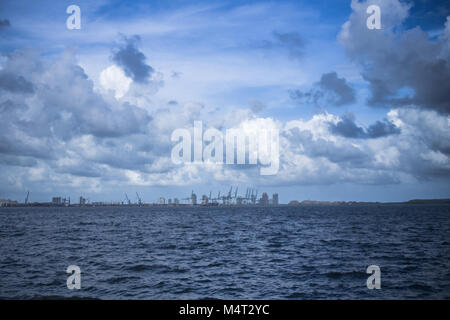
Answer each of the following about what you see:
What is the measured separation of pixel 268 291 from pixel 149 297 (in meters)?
8.95

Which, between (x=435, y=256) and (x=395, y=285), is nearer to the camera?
(x=395, y=285)

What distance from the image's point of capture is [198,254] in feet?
140

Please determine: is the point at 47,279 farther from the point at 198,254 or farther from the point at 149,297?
the point at 198,254
